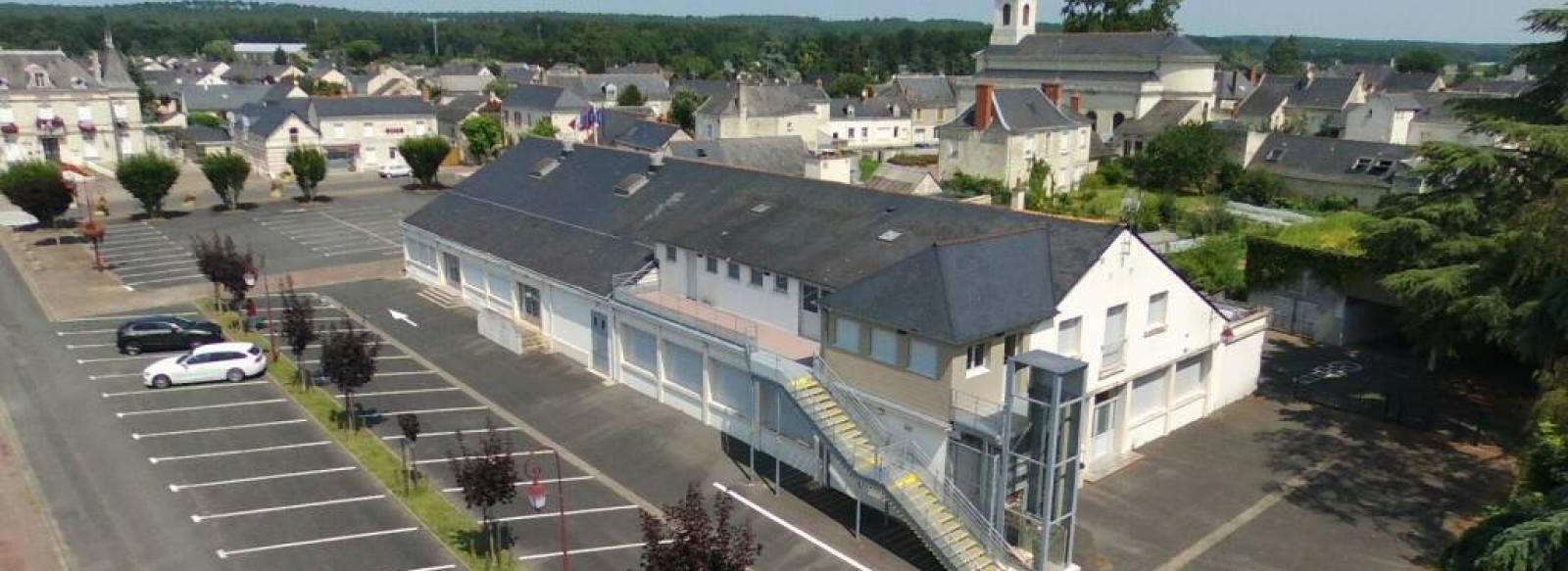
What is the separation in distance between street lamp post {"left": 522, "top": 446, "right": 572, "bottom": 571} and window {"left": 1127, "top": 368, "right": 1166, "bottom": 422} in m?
14.3

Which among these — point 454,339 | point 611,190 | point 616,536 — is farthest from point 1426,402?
point 454,339

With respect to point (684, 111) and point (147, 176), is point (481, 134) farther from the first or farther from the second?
point (147, 176)

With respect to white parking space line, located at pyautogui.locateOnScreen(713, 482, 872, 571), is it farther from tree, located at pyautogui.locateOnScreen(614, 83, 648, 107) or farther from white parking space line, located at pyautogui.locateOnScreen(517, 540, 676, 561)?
tree, located at pyautogui.locateOnScreen(614, 83, 648, 107)

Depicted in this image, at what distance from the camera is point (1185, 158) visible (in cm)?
6488

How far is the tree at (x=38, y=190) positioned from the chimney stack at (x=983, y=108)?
52338 mm

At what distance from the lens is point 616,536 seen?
21.7 metres

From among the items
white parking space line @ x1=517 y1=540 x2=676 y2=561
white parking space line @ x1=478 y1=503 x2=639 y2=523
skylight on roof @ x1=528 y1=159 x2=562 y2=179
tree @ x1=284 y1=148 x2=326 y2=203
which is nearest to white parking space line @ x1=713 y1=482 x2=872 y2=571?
white parking space line @ x1=478 y1=503 x2=639 y2=523

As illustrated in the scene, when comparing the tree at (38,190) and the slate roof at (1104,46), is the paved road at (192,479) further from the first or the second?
the slate roof at (1104,46)

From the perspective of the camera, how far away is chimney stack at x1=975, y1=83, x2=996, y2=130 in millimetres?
66188

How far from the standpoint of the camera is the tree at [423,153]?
222 ft

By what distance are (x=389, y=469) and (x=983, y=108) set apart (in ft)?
167

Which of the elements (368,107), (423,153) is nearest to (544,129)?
(368,107)

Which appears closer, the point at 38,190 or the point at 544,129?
the point at 38,190

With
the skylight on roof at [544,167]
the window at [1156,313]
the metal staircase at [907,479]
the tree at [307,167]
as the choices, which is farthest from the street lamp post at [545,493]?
the tree at [307,167]
